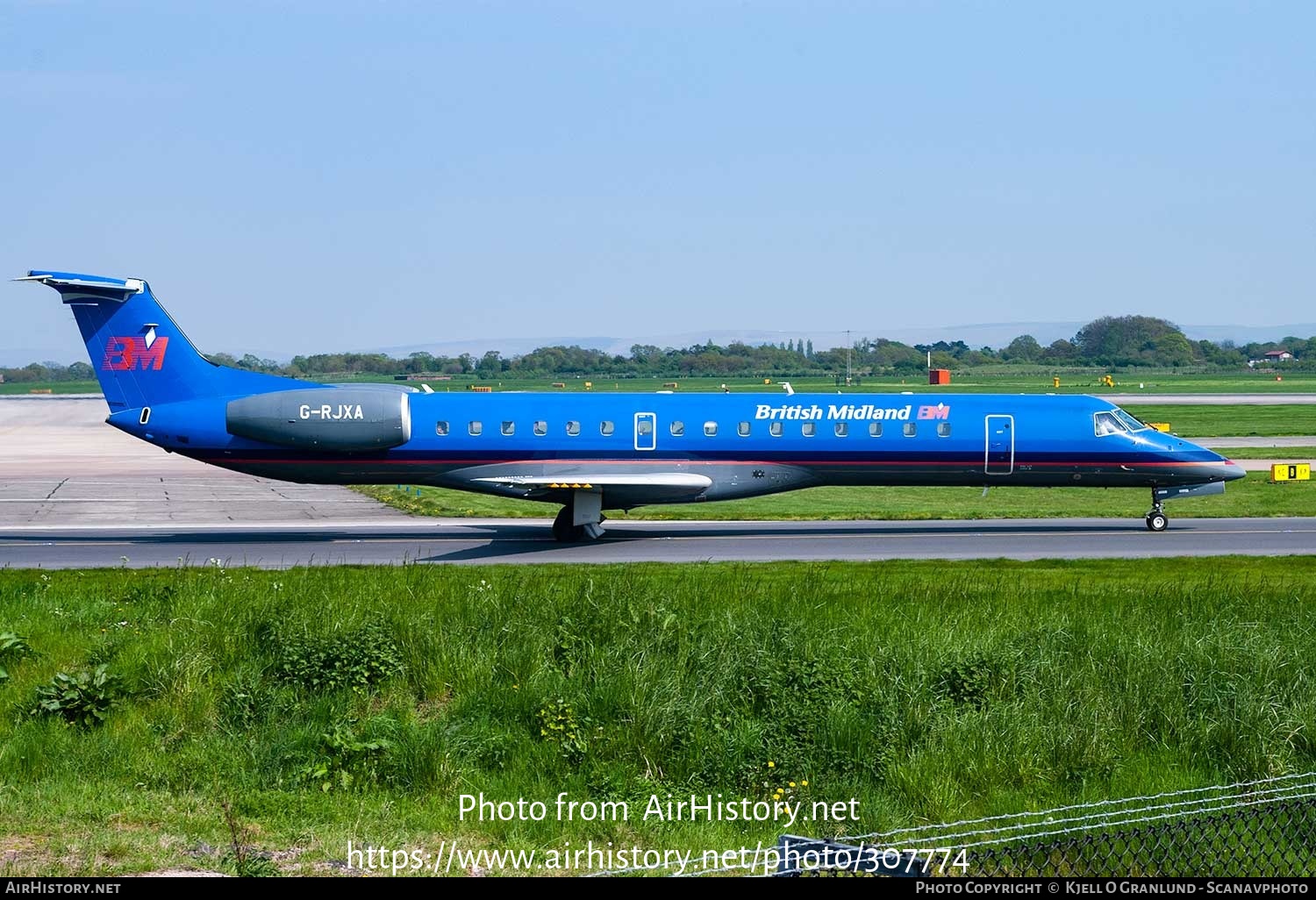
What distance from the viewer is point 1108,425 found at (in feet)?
104

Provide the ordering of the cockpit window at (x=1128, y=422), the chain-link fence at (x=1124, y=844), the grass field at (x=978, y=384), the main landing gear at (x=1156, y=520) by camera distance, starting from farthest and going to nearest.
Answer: the grass field at (x=978, y=384)
the main landing gear at (x=1156, y=520)
the cockpit window at (x=1128, y=422)
the chain-link fence at (x=1124, y=844)

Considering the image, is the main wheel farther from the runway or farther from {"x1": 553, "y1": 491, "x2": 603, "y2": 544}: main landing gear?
the runway

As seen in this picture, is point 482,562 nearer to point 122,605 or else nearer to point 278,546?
point 278,546

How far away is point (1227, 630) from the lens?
688 inches

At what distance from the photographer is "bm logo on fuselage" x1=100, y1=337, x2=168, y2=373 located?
100 ft

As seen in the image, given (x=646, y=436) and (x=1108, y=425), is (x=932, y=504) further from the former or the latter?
(x=646, y=436)

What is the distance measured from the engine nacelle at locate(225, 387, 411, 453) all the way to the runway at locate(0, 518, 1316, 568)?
222 cm

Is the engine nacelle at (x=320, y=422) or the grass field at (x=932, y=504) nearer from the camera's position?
the engine nacelle at (x=320, y=422)

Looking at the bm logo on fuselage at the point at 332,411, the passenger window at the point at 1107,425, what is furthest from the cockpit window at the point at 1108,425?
the bm logo on fuselage at the point at 332,411

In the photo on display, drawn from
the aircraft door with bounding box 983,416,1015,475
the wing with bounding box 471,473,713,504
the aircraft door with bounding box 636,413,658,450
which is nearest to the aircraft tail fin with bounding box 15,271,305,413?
the wing with bounding box 471,473,713,504

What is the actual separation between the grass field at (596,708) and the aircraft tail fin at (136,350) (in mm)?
11187

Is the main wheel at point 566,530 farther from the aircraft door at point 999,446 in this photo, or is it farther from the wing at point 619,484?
the aircraft door at point 999,446

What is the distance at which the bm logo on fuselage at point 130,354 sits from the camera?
3052 centimetres

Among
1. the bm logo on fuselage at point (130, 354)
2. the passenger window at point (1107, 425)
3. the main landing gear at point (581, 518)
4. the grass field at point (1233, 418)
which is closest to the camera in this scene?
the main landing gear at point (581, 518)
